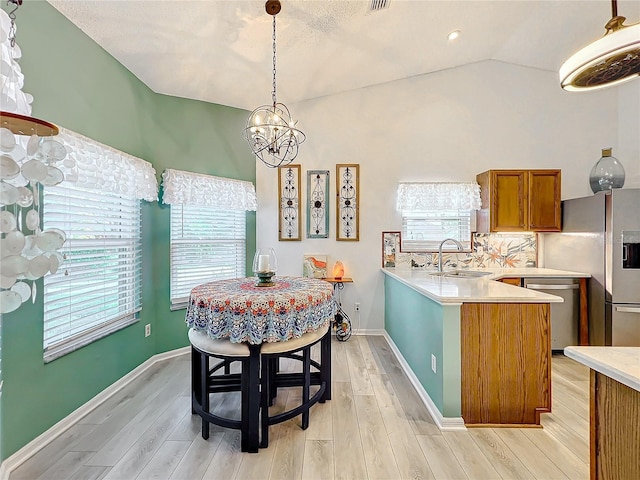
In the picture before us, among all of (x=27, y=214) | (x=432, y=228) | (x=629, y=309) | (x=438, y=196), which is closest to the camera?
(x=27, y=214)

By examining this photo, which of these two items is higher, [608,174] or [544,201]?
[608,174]

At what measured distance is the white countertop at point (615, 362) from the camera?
783 millimetres

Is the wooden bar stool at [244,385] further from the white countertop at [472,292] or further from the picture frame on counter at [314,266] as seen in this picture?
the picture frame on counter at [314,266]

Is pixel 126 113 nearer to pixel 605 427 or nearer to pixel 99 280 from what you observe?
pixel 99 280

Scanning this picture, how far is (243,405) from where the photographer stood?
1.77 meters

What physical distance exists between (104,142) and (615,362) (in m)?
3.27

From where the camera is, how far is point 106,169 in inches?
90.2

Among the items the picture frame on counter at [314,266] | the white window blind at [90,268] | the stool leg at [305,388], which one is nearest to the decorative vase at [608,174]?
the picture frame on counter at [314,266]

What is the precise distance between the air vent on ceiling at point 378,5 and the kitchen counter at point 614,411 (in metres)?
2.72

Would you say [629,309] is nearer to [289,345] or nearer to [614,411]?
[614,411]

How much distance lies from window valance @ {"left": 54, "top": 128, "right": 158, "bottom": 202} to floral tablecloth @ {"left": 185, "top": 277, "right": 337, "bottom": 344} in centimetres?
115

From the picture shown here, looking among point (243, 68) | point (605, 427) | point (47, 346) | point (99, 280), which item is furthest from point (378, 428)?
point (243, 68)

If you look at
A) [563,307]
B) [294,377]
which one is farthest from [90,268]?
[563,307]

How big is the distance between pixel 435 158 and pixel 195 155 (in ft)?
9.68
